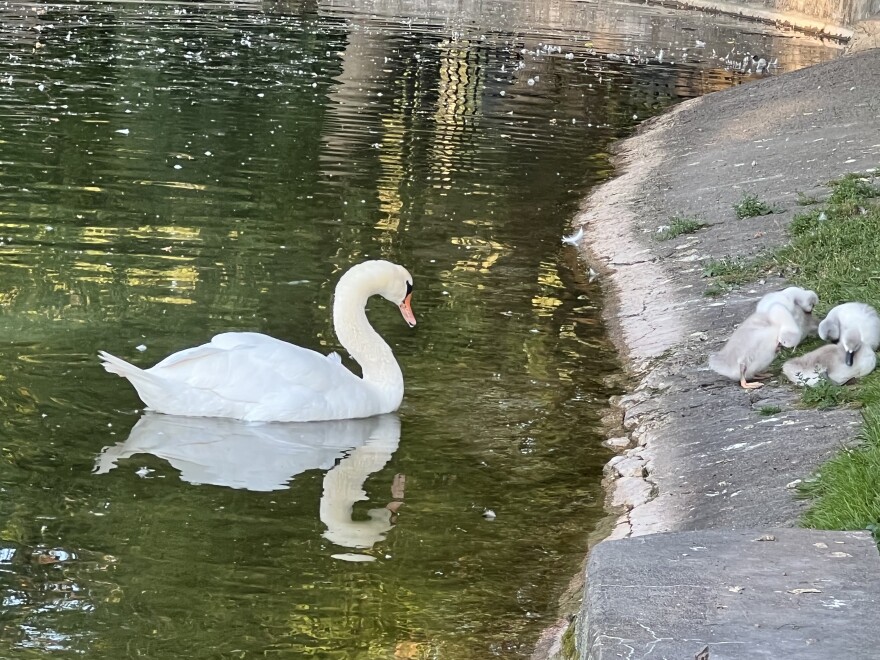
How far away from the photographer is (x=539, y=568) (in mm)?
7082

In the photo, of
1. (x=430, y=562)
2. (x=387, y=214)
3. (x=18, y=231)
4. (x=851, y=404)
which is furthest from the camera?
(x=387, y=214)

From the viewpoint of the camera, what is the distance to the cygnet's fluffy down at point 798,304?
8.67m

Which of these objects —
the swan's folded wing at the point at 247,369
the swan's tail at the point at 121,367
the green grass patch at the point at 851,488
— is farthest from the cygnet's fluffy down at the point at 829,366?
the swan's tail at the point at 121,367

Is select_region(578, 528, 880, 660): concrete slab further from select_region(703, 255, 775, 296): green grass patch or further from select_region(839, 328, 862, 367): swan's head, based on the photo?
select_region(703, 255, 775, 296): green grass patch

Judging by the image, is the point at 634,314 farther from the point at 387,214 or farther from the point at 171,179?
the point at 171,179

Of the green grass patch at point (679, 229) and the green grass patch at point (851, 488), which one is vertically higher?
the green grass patch at point (851, 488)

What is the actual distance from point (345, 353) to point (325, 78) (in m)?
16.0

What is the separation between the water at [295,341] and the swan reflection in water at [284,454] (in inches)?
1.0

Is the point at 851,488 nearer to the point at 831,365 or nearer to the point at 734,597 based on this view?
the point at 734,597

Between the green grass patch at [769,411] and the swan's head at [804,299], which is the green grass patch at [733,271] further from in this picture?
the green grass patch at [769,411]

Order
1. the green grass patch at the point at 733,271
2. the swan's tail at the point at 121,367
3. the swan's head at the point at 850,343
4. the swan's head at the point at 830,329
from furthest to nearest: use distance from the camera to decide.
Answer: the green grass patch at the point at 733,271 < the swan's tail at the point at 121,367 < the swan's head at the point at 830,329 < the swan's head at the point at 850,343

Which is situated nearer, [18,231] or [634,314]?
[634,314]

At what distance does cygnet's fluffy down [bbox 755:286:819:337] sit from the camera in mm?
8672

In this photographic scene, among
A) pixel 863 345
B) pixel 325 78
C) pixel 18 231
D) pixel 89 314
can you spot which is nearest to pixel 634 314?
pixel 863 345
